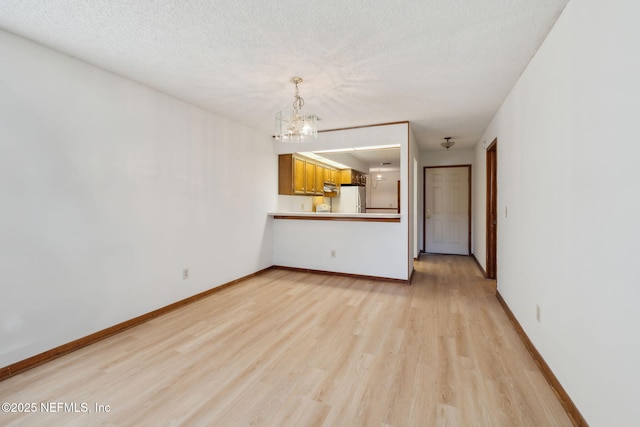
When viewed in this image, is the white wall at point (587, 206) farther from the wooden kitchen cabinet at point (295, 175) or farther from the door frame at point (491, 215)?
the wooden kitchen cabinet at point (295, 175)

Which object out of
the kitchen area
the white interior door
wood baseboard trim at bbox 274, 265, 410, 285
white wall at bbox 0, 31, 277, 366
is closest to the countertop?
the kitchen area

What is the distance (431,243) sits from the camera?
22.3ft

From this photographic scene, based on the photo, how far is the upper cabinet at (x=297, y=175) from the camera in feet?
17.0

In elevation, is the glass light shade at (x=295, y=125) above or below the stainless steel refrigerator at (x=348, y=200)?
above

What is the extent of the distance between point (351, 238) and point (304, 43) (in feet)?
9.94

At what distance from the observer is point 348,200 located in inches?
279

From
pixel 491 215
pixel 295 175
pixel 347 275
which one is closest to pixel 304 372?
pixel 347 275

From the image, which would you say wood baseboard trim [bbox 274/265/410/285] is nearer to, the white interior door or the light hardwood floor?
the light hardwood floor

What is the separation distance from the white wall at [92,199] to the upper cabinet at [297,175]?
1.51 m

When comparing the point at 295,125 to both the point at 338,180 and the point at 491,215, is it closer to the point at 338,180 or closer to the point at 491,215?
the point at 491,215

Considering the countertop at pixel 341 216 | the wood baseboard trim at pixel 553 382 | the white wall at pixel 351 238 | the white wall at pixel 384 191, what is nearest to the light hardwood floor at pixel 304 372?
the wood baseboard trim at pixel 553 382

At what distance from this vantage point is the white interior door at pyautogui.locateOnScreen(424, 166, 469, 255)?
648 cm

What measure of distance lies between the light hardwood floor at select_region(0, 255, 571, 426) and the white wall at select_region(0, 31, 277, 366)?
1.26 ft

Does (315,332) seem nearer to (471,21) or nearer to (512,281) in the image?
(512,281)
